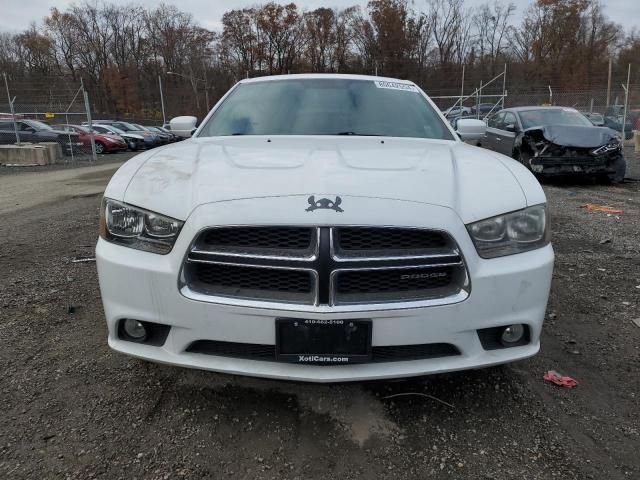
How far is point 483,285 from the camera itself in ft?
6.16

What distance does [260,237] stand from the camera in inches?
74.4

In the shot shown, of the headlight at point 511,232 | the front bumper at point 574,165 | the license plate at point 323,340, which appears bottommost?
the front bumper at point 574,165

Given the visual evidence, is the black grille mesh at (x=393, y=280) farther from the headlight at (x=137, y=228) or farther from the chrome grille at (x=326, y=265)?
the headlight at (x=137, y=228)

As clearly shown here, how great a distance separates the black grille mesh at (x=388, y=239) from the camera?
6.11 feet

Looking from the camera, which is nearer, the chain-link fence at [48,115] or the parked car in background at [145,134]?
the chain-link fence at [48,115]

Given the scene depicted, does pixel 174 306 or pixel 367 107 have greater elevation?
pixel 367 107

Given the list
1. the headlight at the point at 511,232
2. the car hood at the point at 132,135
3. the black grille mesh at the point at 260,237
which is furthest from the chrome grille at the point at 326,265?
the car hood at the point at 132,135

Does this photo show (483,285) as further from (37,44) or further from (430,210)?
(37,44)

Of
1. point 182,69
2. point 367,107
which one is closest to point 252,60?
point 182,69

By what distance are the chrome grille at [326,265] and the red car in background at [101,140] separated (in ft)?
66.5

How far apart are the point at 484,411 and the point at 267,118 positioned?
2238mm

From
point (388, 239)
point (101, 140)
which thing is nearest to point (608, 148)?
point (388, 239)

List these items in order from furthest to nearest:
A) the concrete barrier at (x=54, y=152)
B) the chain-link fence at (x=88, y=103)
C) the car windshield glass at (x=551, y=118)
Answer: the chain-link fence at (x=88, y=103)
the concrete barrier at (x=54, y=152)
the car windshield glass at (x=551, y=118)

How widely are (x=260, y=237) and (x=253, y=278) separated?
0.17m
